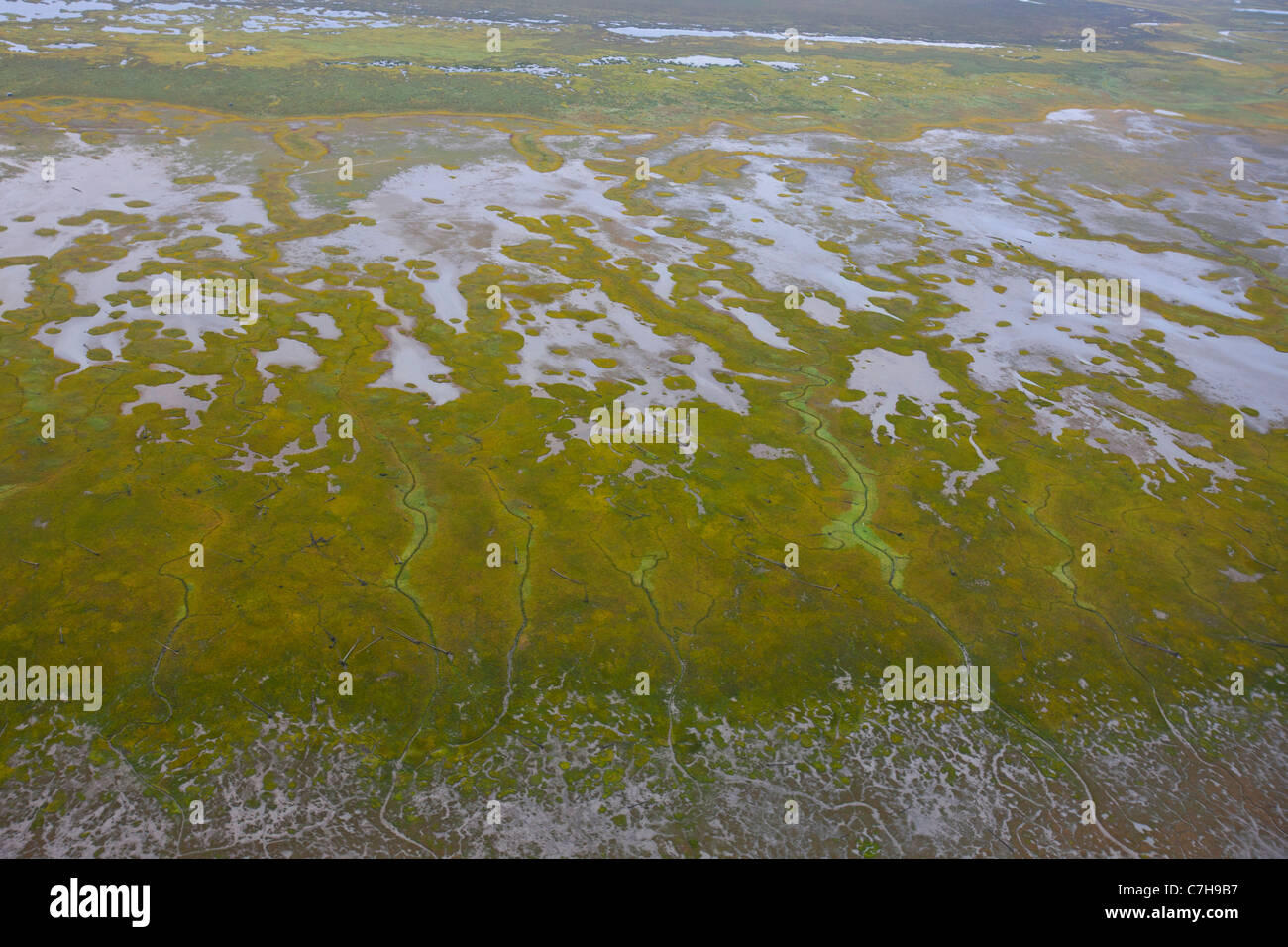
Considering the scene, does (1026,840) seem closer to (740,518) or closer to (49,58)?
(740,518)

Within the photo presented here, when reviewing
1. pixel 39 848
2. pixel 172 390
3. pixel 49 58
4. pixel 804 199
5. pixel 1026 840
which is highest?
pixel 49 58

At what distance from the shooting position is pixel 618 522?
2158 centimetres

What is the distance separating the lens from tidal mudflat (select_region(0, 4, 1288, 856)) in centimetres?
1510

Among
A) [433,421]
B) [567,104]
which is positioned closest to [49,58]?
[567,104]

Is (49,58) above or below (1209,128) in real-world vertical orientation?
above

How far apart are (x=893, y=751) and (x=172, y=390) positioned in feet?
73.5

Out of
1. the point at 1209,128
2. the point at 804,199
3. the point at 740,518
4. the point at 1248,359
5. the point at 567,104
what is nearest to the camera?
the point at 740,518

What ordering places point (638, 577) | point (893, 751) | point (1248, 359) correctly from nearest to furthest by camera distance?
point (893, 751)
point (638, 577)
point (1248, 359)

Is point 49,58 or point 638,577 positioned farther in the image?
point 49,58

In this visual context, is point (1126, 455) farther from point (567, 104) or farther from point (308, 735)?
point (567, 104)

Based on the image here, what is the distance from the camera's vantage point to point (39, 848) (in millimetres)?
13180

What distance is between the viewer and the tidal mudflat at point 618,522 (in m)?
15.1

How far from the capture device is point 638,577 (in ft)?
65.4

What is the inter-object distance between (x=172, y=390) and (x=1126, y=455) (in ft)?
94.4
